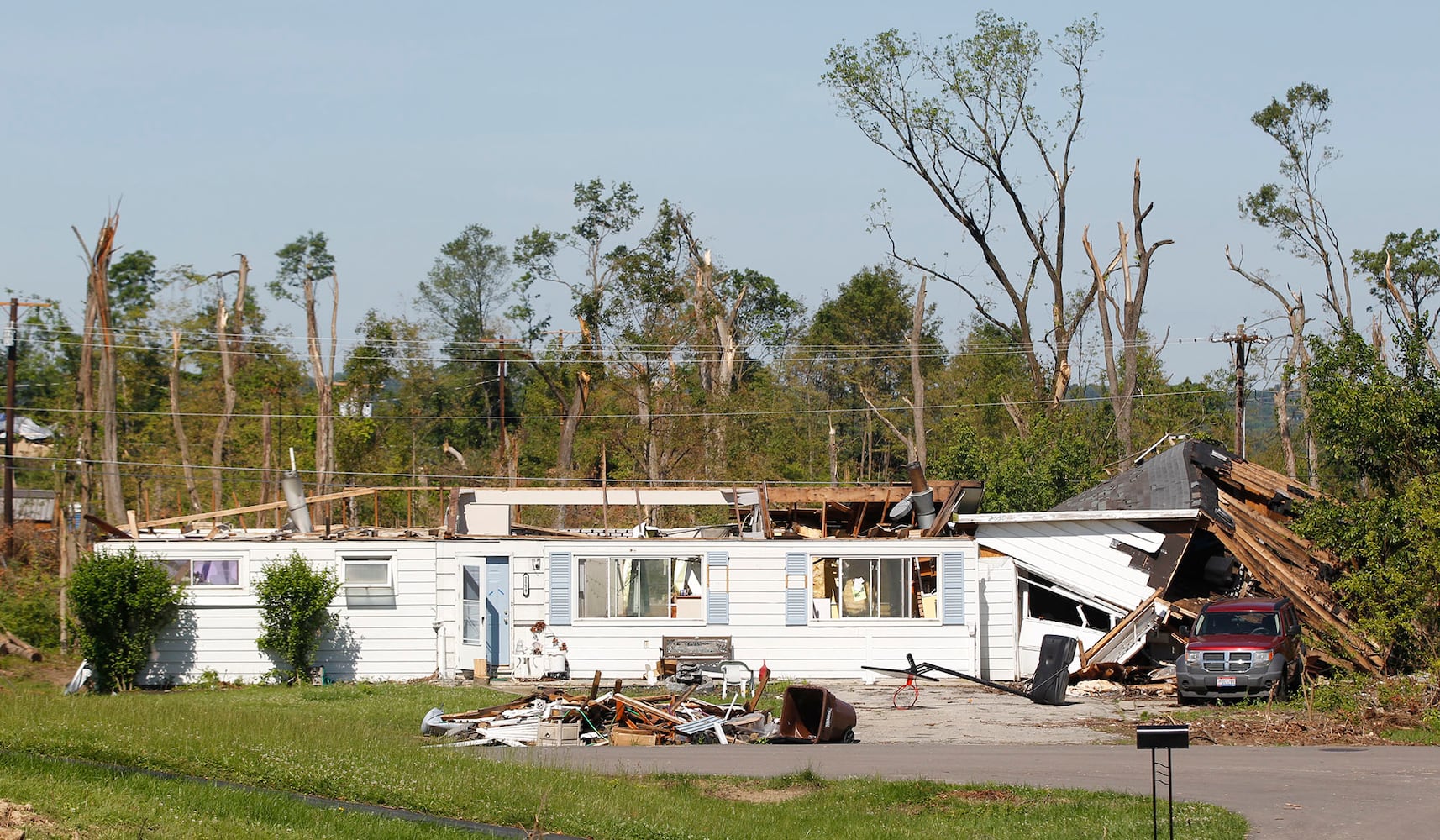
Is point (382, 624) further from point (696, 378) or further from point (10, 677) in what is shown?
point (696, 378)

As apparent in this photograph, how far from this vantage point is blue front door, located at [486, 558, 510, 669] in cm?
2542

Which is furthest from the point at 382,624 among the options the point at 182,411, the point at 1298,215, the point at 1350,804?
the point at 1298,215

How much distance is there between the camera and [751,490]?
2775 centimetres

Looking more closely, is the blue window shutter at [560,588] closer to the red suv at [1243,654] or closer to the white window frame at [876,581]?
the white window frame at [876,581]

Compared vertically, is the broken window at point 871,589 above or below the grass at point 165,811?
above

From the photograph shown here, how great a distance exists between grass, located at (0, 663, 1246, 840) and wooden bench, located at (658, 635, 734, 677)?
8.99 meters

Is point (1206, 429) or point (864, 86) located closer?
point (864, 86)

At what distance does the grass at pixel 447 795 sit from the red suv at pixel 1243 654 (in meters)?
9.59

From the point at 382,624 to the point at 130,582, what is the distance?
4493 millimetres

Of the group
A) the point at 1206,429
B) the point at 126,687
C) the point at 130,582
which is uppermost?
the point at 1206,429

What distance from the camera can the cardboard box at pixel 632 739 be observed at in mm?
17438

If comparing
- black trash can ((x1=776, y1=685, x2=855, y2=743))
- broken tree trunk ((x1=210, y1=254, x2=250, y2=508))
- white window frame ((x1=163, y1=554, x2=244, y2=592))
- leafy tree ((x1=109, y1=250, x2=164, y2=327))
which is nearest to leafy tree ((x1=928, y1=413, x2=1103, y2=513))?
black trash can ((x1=776, y1=685, x2=855, y2=743))

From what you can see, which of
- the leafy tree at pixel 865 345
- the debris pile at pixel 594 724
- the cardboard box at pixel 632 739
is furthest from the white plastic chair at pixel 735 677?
the leafy tree at pixel 865 345

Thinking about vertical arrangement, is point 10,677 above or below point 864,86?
below
